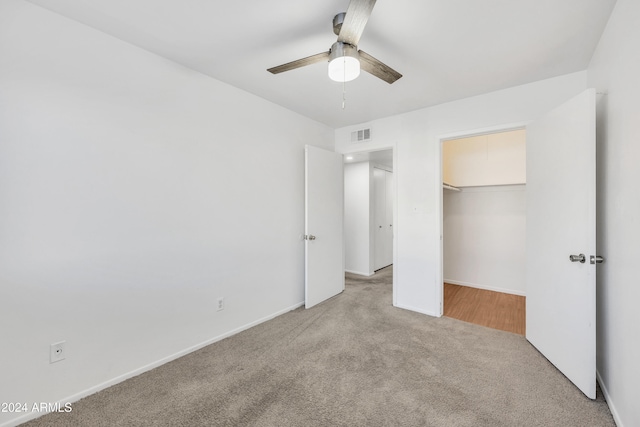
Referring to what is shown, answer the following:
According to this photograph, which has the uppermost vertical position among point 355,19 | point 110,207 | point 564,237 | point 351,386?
point 355,19

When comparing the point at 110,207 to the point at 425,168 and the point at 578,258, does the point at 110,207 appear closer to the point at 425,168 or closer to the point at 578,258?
the point at 425,168

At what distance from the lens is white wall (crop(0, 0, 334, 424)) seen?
1565mm

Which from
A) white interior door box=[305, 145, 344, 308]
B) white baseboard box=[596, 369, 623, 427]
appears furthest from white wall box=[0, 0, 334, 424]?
white baseboard box=[596, 369, 623, 427]

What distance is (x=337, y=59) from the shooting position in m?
1.58

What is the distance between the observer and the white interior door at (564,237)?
5.90 ft

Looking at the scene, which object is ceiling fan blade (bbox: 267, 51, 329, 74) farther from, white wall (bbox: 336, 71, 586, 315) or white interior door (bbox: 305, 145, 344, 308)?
white wall (bbox: 336, 71, 586, 315)

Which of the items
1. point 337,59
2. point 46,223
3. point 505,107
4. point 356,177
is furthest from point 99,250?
point 356,177

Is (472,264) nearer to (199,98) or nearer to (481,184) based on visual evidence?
(481,184)

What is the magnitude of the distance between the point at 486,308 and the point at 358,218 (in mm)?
2536

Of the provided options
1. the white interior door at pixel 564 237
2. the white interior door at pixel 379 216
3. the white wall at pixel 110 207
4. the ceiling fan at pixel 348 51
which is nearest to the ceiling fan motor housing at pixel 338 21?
the ceiling fan at pixel 348 51

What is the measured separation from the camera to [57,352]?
5.52 ft

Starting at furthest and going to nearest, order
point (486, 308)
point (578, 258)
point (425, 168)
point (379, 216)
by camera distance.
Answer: point (379, 216), point (486, 308), point (425, 168), point (578, 258)

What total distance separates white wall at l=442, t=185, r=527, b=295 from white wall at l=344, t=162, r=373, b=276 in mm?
1345

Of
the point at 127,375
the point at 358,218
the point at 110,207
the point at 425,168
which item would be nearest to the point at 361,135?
the point at 425,168
